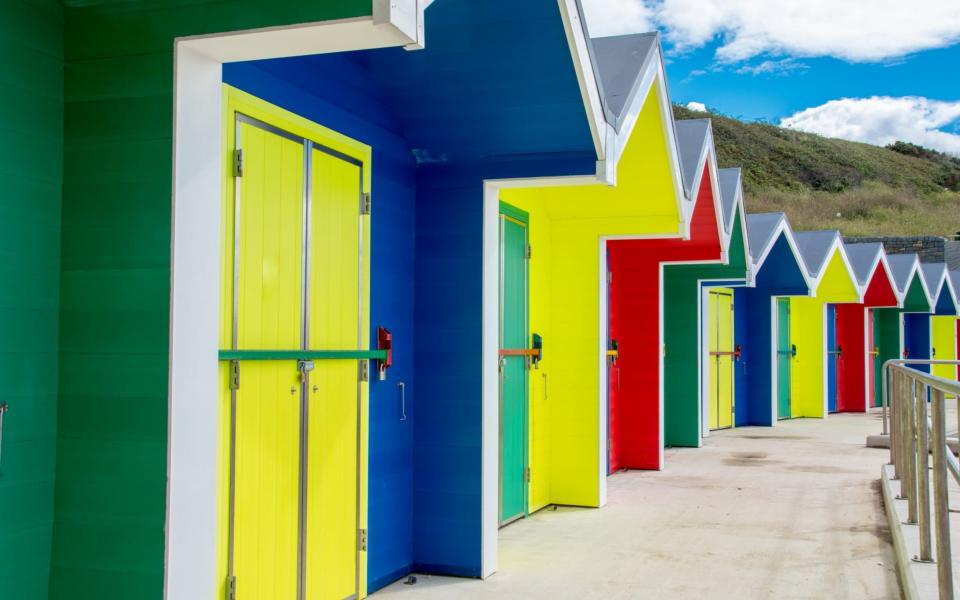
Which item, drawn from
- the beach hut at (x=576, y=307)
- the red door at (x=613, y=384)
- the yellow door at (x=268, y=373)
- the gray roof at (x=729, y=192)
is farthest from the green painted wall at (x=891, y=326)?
the yellow door at (x=268, y=373)

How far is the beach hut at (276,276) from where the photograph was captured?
11.5ft

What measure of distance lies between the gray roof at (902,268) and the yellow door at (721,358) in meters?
7.78

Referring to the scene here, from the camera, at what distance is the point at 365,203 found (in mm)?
5738

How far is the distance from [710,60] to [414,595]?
14802 centimetres

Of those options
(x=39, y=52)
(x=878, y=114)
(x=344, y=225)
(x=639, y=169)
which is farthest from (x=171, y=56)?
(x=878, y=114)

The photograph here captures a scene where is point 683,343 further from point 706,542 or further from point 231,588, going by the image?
point 231,588

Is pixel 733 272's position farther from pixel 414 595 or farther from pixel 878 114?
pixel 878 114

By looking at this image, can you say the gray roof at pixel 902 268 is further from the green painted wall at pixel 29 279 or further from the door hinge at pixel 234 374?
the green painted wall at pixel 29 279

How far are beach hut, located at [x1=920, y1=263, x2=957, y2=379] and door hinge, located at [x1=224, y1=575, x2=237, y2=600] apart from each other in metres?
23.9

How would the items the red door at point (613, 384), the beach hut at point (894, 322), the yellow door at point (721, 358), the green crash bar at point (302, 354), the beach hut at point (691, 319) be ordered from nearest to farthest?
the green crash bar at point (302, 354), the red door at point (613, 384), the beach hut at point (691, 319), the yellow door at point (721, 358), the beach hut at point (894, 322)

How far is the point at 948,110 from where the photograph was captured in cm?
14700

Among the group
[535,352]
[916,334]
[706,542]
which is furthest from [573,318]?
Result: [916,334]

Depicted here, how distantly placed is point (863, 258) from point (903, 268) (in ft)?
7.77

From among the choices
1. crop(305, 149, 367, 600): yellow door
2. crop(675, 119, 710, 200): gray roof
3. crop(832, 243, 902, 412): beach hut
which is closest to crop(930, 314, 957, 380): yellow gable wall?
crop(832, 243, 902, 412): beach hut
